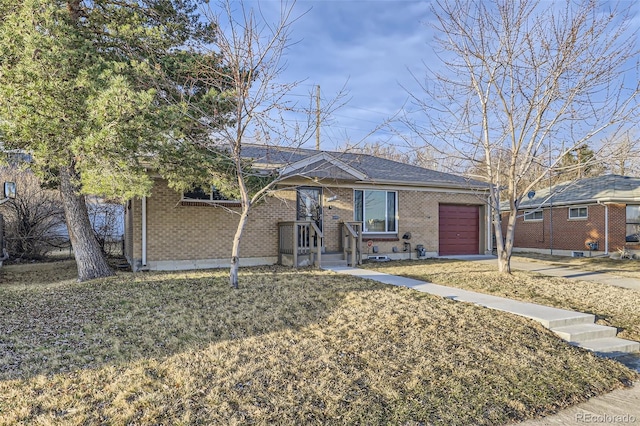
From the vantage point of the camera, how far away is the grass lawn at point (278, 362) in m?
3.30

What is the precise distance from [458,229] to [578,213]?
22.4 feet

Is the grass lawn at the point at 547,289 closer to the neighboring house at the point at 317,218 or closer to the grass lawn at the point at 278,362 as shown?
the grass lawn at the point at 278,362

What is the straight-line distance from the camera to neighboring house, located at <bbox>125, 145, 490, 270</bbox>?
10.5 metres

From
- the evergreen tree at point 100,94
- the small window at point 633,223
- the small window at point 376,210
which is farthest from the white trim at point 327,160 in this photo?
the small window at point 633,223

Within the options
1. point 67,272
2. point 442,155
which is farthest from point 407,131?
point 67,272

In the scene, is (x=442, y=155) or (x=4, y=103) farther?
(x=442, y=155)

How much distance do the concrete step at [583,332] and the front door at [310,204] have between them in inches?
301

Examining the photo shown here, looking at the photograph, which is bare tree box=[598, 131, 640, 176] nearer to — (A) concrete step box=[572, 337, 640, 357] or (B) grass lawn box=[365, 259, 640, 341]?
(B) grass lawn box=[365, 259, 640, 341]

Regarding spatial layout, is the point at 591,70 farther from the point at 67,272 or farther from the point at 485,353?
the point at 67,272

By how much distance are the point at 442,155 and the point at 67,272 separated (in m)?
10.6

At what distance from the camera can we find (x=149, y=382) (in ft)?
11.9

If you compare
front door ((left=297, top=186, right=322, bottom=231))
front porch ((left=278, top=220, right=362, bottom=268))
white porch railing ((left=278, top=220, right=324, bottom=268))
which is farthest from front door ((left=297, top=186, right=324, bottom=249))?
white porch railing ((left=278, top=220, right=324, bottom=268))

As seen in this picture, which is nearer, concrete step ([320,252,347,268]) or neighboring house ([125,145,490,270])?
neighboring house ([125,145,490,270])

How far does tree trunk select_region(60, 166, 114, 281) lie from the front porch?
4699 mm
